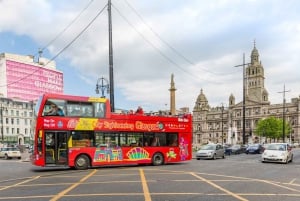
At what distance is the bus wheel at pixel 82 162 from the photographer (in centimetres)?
2080

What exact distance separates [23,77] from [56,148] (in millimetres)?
96585

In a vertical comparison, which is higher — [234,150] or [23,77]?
[23,77]

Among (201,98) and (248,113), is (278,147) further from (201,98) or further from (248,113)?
(201,98)

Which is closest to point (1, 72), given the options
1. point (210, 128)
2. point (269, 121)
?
point (269, 121)

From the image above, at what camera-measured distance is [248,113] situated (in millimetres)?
163125

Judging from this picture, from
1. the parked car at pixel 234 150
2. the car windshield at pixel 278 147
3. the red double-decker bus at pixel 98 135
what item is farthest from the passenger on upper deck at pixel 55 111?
the parked car at pixel 234 150

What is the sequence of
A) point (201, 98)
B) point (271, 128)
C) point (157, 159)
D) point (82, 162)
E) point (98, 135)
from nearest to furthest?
1. point (82, 162)
2. point (98, 135)
3. point (157, 159)
4. point (271, 128)
5. point (201, 98)

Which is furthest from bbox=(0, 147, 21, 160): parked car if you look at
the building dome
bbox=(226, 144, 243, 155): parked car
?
the building dome

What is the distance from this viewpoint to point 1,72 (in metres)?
106

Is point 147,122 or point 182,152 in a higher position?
point 147,122

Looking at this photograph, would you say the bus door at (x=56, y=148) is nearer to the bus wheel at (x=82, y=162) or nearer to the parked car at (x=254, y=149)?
the bus wheel at (x=82, y=162)

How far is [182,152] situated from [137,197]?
15.9 metres

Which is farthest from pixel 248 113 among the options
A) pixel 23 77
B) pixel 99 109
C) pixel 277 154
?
pixel 99 109

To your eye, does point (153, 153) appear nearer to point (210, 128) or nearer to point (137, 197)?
point (137, 197)
